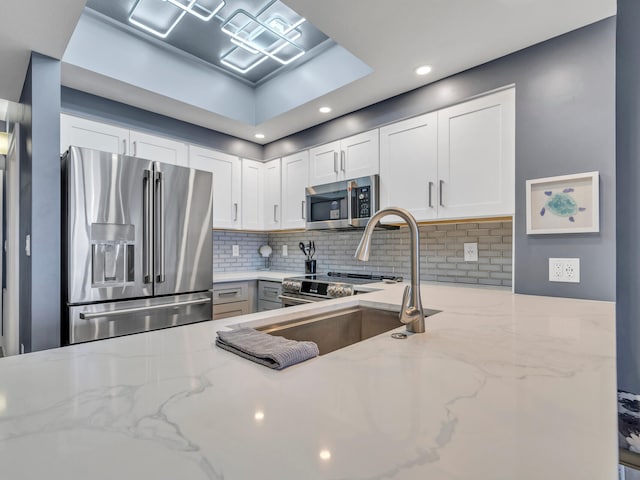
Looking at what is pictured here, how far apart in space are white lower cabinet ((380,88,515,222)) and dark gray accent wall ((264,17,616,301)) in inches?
3.2

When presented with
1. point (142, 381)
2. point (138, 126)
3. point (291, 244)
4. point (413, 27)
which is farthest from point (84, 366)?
point (291, 244)

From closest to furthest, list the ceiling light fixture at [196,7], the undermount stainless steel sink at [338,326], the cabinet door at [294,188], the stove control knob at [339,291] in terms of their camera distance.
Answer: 1. the undermount stainless steel sink at [338,326]
2. the ceiling light fixture at [196,7]
3. the stove control knob at [339,291]
4. the cabinet door at [294,188]

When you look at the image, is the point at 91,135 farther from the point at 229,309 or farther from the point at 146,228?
the point at 229,309

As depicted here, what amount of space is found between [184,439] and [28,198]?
229cm

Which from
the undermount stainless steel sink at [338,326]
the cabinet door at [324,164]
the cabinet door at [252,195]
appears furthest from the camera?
the cabinet door at [252,195]

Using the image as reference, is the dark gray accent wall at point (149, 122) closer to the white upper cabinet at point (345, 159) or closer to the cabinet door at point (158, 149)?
the cabinet door at point (158, 149)

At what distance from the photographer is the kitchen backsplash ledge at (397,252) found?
2.39 m

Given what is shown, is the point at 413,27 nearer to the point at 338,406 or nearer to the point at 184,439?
the point at 338,406

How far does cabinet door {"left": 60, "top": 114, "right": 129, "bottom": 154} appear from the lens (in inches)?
95.7

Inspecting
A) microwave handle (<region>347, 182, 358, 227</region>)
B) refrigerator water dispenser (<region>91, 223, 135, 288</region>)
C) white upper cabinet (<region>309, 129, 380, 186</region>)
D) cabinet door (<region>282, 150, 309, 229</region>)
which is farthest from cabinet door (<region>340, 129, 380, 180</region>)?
refrigerator water dispenser (<region>91, 223, 135, 288</region>)

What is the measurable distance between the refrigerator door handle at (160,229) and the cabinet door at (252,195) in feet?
3.98

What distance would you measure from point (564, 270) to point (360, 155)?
1.66 meters

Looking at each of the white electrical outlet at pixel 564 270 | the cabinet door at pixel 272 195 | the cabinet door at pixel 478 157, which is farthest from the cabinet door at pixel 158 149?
the white electrical outlet at pixel 564 270

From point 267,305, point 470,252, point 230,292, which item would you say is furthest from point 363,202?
point 230,292
